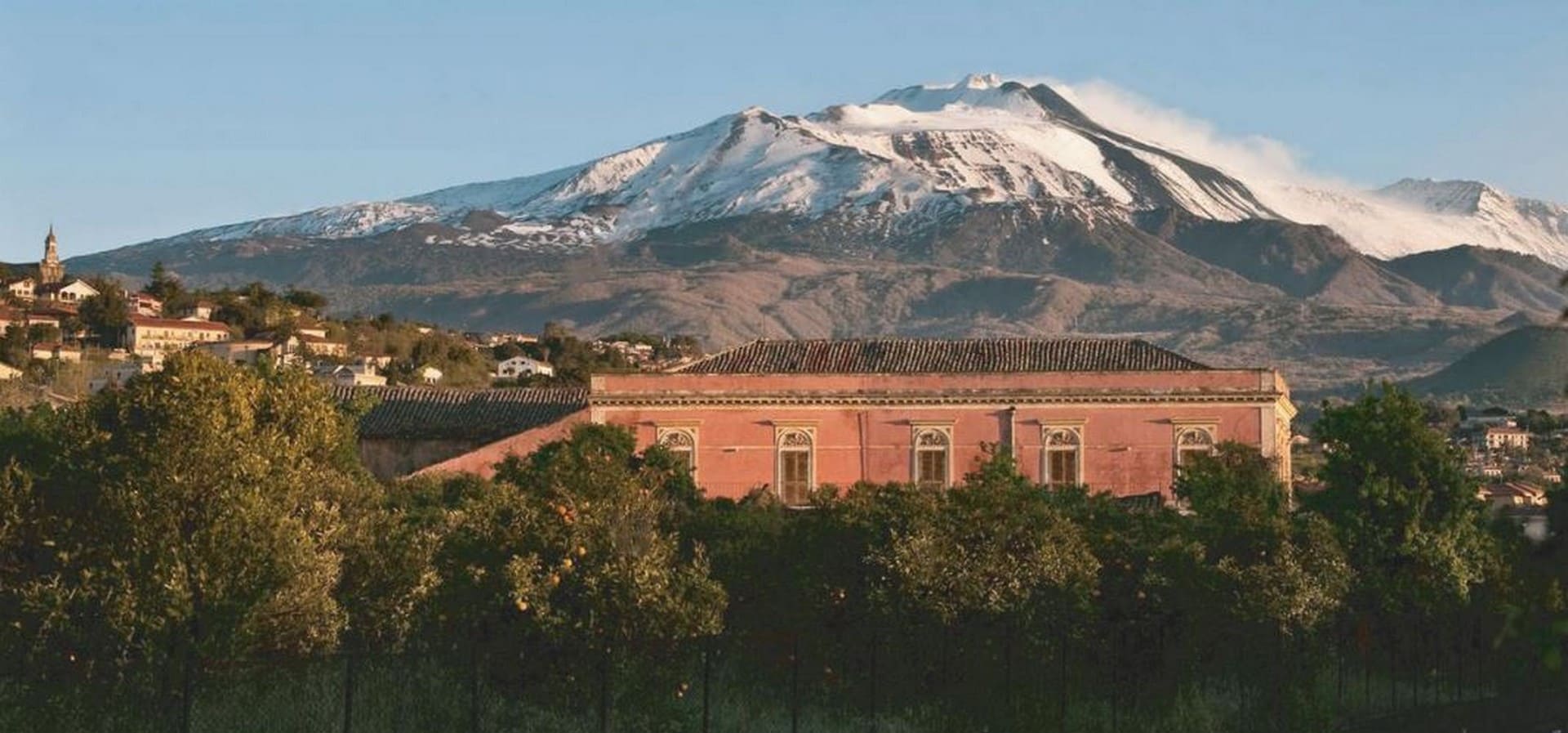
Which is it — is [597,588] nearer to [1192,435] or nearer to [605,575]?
[605,575]

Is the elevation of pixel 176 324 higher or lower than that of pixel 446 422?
higher

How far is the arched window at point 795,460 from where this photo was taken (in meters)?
67.4

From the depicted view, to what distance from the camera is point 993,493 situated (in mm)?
33531

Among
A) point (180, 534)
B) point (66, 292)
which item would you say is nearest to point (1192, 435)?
point (180, 534)

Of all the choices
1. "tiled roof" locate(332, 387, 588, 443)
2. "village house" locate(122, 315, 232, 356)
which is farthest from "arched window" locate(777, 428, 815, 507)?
"village house" locate(122, 315, 232, 356)

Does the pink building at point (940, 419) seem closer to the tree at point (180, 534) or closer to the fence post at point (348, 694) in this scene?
the tree at point (180, 534)

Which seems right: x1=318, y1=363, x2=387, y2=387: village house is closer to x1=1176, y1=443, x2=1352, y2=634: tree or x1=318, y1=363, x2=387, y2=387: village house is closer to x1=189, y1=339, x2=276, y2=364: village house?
x1=189, y1=339, x2=276, y2=364: village house

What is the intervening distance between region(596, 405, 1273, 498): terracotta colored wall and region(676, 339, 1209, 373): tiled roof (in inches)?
65.4

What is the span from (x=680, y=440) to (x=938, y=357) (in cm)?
792

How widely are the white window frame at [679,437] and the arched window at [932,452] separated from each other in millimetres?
5520

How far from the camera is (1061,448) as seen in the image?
2650 inches

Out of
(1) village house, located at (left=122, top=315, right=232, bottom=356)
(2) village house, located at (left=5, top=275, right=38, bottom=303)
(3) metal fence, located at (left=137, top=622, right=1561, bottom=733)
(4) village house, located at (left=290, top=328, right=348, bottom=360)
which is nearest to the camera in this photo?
(3) metal fence, located at (left=137, top=622, right=1561, bottom=733)

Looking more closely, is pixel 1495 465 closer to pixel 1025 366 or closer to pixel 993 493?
pixel 1025 366

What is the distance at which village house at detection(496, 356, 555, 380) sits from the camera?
117125mm
